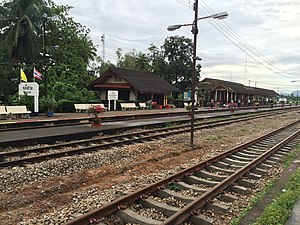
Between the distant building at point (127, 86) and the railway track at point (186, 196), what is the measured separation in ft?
88.7

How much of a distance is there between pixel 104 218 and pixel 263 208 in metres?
2.77

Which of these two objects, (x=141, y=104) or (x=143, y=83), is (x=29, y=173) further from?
(x=143, y=83)

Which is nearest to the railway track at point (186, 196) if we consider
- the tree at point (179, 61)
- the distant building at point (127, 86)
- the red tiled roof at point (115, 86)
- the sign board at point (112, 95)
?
the sign board at point (112, 95)

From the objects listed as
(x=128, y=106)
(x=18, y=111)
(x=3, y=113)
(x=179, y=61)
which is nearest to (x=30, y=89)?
(x=18, y=111)

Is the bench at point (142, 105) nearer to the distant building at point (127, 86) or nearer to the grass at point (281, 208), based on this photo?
the distant building at point (127, 86)

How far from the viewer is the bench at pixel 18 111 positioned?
18.6m

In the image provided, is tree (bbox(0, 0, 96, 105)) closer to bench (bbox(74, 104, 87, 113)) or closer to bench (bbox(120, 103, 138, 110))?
bench (bbox(74, 104, 87, 113))

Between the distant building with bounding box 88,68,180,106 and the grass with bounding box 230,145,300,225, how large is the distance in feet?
93.0

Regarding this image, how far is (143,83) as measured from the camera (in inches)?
1481

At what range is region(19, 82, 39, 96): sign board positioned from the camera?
20.4 m

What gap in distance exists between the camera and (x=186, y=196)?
5.50 meters

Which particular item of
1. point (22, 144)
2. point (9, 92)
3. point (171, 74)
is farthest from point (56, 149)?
point (171, 74)

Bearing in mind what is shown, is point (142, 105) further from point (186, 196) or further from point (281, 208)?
point (281, 208)

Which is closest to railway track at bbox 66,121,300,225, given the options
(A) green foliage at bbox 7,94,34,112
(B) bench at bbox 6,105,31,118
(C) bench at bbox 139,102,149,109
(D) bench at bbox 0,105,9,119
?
(D) bench at bbox 0,105,9,119
